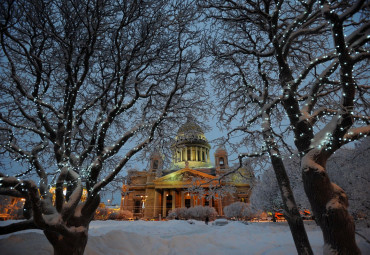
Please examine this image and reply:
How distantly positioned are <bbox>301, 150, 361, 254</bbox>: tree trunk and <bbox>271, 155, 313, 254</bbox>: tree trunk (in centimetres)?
88

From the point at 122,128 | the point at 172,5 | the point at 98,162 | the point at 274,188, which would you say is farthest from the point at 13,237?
the point at 274,188

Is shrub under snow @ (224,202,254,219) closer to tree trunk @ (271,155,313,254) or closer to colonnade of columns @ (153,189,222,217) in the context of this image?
colonnade of columns @ (153,189,222,217)

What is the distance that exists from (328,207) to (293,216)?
1268 millimetres

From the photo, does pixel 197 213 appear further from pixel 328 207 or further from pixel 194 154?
pixel 194 154

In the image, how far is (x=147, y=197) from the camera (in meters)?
47.2

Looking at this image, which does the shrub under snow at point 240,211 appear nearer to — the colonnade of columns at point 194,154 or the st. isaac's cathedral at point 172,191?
the st. isaac's cathedral at point 172,191

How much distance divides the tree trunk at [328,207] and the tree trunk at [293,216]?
0.88 meters

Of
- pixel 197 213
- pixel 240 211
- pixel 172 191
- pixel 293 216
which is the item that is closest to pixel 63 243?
pixel 293 216

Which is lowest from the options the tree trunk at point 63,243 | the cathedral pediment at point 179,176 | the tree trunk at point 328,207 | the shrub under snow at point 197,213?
the shrub under snow at point 197,213

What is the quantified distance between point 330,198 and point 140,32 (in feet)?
21.9

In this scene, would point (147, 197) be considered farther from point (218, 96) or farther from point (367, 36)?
point (367, 36)

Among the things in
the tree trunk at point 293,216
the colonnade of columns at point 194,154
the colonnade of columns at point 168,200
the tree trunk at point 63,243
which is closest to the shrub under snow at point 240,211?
the colonnade of columns at point 168,200

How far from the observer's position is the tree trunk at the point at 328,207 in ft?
11.2

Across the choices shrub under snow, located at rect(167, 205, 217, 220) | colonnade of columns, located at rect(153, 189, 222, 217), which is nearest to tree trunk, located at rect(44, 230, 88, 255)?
shrub under snow, located at rect(167, 205, 217, 220)
